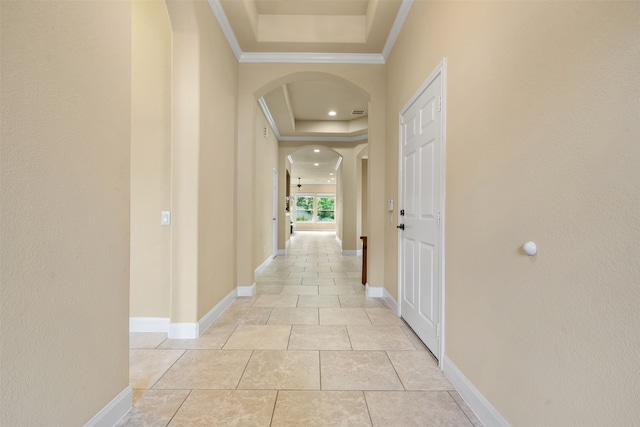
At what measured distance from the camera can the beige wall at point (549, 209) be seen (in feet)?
2.70

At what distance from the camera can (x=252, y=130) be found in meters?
3.68

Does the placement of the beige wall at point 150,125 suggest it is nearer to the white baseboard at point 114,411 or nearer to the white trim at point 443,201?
the white baseboard at point 114,411

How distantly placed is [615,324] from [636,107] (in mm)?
624

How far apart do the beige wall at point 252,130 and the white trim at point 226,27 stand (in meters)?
0.21

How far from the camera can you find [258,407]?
1.56 meters

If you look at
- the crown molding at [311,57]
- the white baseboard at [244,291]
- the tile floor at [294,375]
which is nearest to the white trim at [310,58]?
the crown molding at [311,57]

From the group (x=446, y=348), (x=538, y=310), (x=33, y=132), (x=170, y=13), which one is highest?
(x=170, y=13)

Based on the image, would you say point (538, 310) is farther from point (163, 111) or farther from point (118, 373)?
point (163, 111)

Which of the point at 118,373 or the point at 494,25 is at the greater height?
the point at 494,25

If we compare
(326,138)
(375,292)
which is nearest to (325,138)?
(326,138)

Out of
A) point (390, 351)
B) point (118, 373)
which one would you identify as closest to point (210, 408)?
point (118, 373)

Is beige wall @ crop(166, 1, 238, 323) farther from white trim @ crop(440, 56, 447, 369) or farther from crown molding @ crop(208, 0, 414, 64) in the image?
white trim @ crop(440, 56, 447, 369)

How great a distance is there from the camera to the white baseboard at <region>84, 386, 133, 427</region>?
131 cm

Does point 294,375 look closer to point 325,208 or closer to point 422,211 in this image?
point 422,211
